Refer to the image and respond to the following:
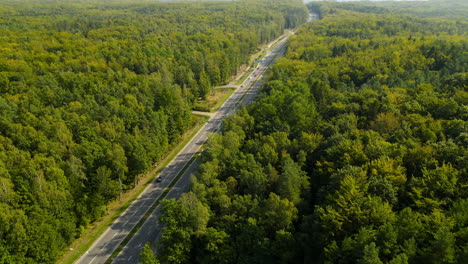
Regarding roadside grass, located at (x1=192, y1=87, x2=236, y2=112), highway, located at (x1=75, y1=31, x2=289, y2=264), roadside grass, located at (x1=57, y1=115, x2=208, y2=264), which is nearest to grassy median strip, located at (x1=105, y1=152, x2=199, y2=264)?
highway, located at (x1=75, y1=31, x2=289, y2=264)

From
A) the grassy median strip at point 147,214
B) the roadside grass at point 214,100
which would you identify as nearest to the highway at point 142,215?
the grassy median strip at point 147,214

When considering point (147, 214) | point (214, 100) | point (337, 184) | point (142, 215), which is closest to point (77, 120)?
point (142, 215)

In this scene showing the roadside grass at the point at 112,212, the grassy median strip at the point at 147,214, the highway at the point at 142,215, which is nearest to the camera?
the highway at the point at 142,215

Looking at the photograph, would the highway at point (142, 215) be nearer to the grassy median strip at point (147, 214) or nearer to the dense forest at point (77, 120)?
the grassy median strip at point (147, 214)

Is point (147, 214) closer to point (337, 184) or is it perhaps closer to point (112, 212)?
point (112, 212)

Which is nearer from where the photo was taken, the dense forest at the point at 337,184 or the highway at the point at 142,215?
the dense forest at the point at 337,184

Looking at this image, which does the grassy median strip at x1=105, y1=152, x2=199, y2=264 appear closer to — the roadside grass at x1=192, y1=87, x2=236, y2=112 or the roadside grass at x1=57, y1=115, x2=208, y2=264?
the roadside grass at x1=57, y1=115, x2=208, y2=264
